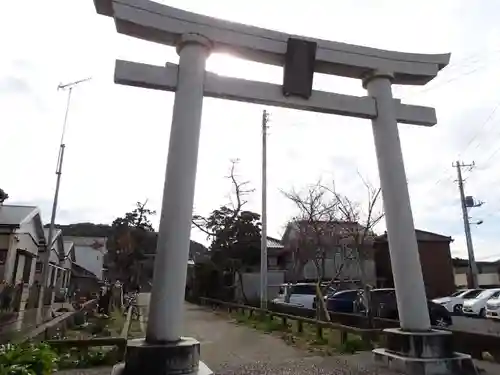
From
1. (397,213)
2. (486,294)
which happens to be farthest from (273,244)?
(397,213)

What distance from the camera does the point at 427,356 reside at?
6191 millimetres

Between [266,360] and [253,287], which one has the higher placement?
[253,287]

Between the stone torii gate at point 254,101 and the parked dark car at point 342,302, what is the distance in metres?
9.82

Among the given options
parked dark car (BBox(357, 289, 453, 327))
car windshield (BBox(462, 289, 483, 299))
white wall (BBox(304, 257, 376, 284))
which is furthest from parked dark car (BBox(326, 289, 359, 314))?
white wall (BBox(304, 257, 376, 284))

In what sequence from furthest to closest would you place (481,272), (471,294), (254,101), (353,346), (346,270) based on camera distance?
1. (481,272)
2. (346,270)
3. (471,294)
4. (353,346)
5. (254,101)

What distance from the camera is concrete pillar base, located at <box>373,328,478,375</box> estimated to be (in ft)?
19.8

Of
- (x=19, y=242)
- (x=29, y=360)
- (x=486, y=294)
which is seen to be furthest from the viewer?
(x=486, y=294)

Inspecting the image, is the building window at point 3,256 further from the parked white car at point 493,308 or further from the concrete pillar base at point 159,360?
the parked white car at point 493,308

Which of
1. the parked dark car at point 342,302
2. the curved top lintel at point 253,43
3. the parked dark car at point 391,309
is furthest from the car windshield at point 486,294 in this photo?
the curved top lintel at point 253,43

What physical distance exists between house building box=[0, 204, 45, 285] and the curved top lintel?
44.7 feet

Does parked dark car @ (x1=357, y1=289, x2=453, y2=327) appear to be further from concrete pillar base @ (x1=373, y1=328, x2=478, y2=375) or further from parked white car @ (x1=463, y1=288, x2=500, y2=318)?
concrete pillar base @ (x1=373, y1=328, x2=478, y2=375)

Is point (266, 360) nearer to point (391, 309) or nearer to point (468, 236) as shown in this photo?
point (391, 309)

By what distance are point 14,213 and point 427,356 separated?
64.1 ft

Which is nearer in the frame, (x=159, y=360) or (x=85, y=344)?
(x=159, y=360)
